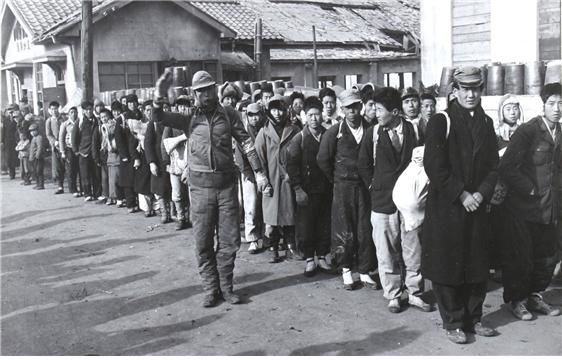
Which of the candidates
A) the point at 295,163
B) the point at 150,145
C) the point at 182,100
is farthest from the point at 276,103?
the point at 150,145

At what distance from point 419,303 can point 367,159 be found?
1421 mm

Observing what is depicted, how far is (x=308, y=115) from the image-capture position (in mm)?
7117

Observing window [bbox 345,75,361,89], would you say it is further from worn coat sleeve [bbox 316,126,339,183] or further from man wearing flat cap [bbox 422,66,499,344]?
man wearing flat cap [bbox 422,66,499,344]

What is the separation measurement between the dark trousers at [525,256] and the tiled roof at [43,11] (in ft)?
57.4

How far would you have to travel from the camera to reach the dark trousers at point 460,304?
197 inches

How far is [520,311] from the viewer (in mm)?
5453

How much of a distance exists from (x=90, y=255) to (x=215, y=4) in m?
18.7

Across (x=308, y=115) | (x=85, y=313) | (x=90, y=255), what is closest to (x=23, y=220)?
(x=90, y=255)

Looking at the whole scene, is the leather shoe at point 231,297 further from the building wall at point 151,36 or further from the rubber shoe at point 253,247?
the building wall at point 151,36

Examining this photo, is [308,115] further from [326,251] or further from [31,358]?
[31,358]

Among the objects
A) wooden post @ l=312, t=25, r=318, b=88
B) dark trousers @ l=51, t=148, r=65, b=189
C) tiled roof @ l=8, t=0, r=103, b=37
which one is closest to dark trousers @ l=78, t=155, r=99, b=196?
dark trousers @ l=51, t=148, r=65, b=189

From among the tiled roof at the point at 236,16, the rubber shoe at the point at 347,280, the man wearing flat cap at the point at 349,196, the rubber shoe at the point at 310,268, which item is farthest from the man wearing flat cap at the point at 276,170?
the tiled roof at the point at 236,16

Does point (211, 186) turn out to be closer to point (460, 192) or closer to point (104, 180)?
Result: point (460, 192)

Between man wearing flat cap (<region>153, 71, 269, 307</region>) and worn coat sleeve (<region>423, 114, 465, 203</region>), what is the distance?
7.12ft
